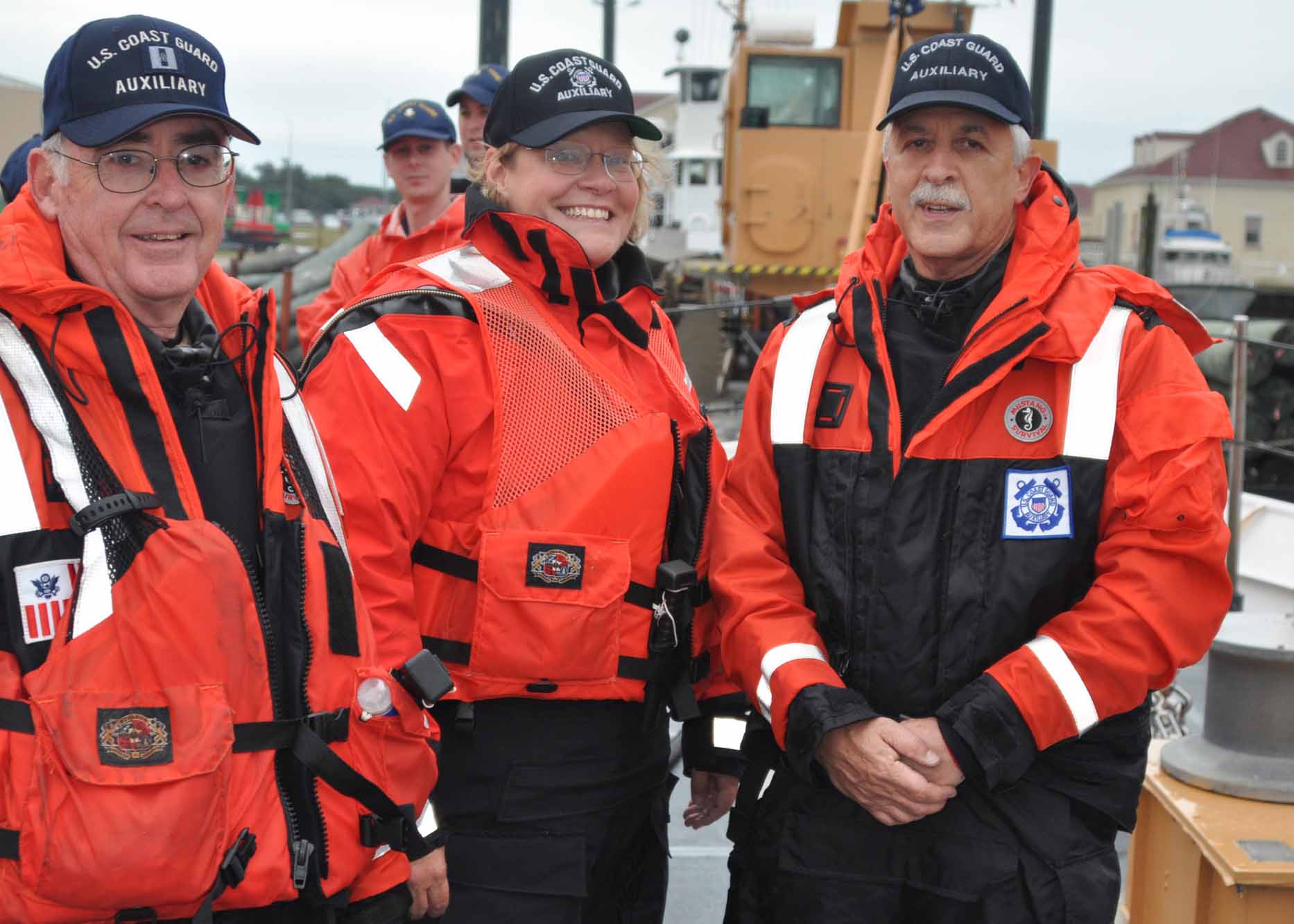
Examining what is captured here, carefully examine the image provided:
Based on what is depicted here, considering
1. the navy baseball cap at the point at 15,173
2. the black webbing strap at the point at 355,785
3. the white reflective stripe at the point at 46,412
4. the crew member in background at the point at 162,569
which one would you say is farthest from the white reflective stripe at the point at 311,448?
the navy baseball cap at the point at 15,173

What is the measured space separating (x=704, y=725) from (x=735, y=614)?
0.45 meters

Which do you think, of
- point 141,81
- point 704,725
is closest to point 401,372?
point 141,81

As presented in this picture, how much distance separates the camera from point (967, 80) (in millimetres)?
2430

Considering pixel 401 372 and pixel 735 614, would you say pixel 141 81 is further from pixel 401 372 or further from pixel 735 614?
pixel 735 614

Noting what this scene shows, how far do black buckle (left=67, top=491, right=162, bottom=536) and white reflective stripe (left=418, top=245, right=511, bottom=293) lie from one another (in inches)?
36.7

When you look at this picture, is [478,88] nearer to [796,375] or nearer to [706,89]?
[796,375]

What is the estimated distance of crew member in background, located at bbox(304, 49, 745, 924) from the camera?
231 centimetres

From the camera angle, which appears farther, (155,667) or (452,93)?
(452,93)

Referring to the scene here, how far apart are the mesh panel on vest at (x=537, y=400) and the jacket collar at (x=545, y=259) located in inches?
2.7

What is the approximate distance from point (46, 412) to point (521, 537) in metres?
0.93

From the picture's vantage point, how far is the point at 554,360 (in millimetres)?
2488

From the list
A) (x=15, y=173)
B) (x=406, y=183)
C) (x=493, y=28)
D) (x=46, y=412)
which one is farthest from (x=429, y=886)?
(x=493, y=28)

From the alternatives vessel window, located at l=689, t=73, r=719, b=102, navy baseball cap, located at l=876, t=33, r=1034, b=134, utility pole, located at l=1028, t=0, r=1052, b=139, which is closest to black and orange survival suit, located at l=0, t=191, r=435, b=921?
navy baseball cap, located at l=876, t=33, r=1034, b=134

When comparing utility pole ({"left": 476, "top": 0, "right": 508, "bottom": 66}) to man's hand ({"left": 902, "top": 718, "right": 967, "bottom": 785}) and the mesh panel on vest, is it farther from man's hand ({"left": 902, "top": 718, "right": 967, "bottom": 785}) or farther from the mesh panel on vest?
man's hand ({"left": 902, "top": 718, "right": 967, "bottom": 785})
